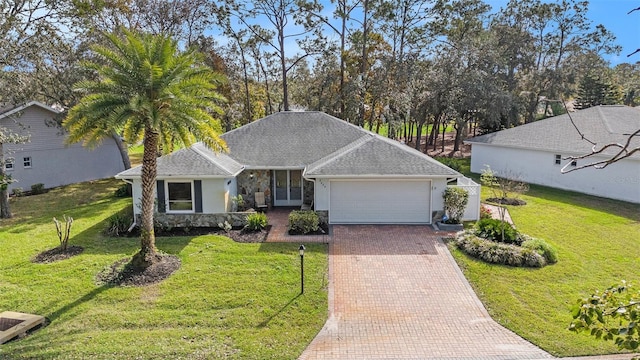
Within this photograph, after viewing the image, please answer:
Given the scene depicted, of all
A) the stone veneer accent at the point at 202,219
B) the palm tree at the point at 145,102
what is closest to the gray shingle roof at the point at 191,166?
the stone veneer accent at the point at 202,219

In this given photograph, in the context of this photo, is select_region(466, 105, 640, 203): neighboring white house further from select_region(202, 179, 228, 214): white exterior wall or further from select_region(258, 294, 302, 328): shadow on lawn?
select_region(258, 294, 302, 328): shadow on lawn

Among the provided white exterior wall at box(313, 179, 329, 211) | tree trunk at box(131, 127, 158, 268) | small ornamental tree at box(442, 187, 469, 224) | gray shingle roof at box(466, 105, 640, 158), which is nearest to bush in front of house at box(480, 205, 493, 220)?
small ornamental tree at box(442, 187, 469, 224)

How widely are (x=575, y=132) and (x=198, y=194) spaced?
22339mm

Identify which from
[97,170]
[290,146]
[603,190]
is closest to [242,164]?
[290,146]

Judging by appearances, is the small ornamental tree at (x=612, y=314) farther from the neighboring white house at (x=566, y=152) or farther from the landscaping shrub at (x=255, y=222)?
the neighboring white house at (x=566, y=152)

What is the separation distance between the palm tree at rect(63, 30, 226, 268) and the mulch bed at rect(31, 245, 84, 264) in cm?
314

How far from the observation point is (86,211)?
70.4ft

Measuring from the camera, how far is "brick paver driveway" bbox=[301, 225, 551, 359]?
9336 mm

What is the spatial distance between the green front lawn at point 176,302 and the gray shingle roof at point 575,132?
1772 cm

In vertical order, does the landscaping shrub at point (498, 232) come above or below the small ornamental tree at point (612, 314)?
below

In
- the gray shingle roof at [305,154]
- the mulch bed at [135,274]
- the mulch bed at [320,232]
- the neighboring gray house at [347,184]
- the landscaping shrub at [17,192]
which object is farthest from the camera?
the landscaping shrub at [17,192]

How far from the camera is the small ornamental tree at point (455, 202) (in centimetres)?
1767

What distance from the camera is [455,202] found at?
1769cm

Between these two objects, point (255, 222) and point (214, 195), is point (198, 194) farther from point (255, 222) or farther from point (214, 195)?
point (255, 222)
